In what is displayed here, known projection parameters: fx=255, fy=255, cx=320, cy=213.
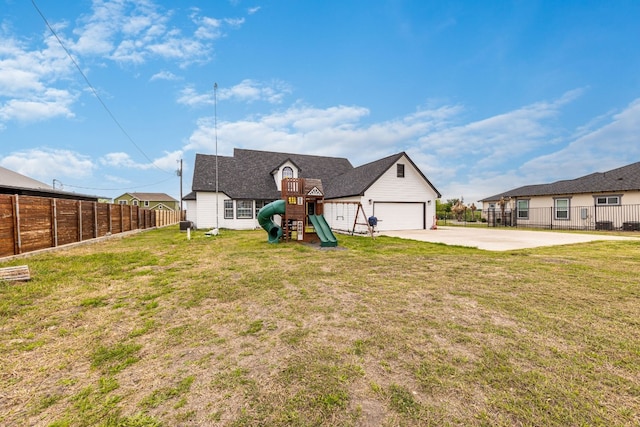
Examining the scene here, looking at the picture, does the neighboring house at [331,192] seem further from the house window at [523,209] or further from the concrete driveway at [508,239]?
the house window at [523,209]

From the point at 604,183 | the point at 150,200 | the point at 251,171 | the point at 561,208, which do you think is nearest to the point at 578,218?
the point at 561,208

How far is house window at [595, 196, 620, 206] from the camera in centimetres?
2094

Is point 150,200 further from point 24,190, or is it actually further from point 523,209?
point 523,209

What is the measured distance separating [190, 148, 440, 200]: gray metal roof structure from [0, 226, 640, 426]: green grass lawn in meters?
15.1

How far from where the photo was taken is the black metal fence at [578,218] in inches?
792

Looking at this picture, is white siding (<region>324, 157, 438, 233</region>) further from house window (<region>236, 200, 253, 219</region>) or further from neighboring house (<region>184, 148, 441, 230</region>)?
house window (<region>236, 200, 253, 219</region>)

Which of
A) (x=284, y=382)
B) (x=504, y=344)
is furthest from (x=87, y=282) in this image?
(x=504, y=344)

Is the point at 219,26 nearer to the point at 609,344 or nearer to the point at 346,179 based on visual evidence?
the point at 346,179

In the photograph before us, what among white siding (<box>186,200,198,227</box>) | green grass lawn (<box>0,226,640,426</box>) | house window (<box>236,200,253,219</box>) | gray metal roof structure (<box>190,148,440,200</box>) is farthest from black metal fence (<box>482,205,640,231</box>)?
white siding (<box>186,200,198,227</box>)

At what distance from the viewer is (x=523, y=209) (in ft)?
91.5

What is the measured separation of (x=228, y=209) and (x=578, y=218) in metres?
31.3

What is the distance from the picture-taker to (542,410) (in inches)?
78.7

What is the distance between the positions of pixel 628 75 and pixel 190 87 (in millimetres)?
31072

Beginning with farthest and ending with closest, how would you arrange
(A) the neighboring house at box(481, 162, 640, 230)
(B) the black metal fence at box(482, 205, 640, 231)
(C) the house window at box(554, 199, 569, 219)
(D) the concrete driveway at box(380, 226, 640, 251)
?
(C) the house window at box(554, 199, 569, 219)
(A) the neighboring house at box(481, 162, 640, 230)
(B) the black metal fence at box(482, 205, 640, 231)
(D) the concrete driveway at box(380, 226, 640, 251)
